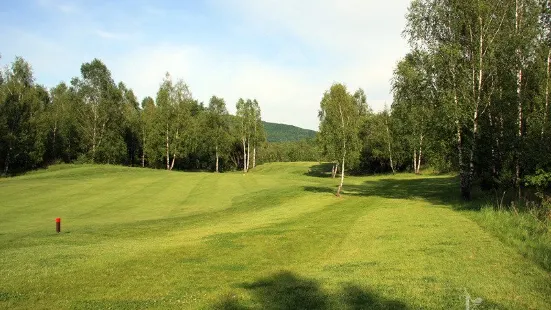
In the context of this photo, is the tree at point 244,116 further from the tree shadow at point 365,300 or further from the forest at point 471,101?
the tree shadow at point 365,300

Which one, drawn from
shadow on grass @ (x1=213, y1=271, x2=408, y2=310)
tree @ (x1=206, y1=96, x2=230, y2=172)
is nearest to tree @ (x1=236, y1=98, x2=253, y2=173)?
tree @ (x1=206, y1=96, x2=230, y2=172)

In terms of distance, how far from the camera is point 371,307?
326 inches

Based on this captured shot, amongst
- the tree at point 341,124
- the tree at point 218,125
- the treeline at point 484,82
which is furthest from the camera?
the tree at point 218,125

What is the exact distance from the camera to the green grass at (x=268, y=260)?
9250 mm

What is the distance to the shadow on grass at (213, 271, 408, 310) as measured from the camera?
853 cm

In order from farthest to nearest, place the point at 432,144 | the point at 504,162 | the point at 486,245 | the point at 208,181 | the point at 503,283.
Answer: the point at 208,181
the point at 432,144
the point at 504,162
the point at 486,245
the point at 503,283

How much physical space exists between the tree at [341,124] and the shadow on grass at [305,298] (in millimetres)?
25366

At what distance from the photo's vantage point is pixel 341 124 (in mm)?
35094

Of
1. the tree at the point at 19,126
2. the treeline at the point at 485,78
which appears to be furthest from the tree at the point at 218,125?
the treeline at the point at 485,78

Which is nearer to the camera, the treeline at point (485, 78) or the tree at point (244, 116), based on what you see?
the treeline at point (485, 78)

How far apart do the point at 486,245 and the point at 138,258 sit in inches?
479

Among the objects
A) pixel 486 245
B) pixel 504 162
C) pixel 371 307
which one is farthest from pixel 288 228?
pixel 504 162

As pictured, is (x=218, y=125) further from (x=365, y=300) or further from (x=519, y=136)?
(x=365, y=300)

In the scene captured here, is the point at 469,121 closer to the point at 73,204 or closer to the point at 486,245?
the point at 486,245
